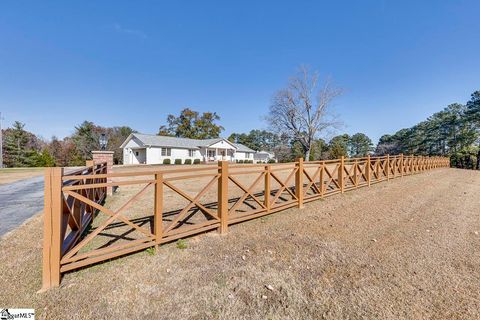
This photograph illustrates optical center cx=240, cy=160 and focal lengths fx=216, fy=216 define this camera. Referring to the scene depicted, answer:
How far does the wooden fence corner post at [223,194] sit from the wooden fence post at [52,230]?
2.43 metres

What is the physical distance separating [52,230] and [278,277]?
9.24 feet

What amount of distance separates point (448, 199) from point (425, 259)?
5867 millimetres

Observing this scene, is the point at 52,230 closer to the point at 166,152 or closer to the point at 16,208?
the point at 16,208

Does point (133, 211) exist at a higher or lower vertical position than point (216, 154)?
lower

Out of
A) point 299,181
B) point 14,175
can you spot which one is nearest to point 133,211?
point 299,181

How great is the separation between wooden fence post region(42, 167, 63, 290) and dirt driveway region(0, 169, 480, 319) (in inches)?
6.9

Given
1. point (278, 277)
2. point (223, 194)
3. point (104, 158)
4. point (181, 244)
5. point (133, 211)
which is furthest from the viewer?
point (104, 158)

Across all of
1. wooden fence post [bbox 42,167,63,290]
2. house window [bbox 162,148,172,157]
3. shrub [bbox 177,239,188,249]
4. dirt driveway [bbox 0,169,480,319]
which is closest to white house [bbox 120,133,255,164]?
house window [bbox 162,148,172,157]

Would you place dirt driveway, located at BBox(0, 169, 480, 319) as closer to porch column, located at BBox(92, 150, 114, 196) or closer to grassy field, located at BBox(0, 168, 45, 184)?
porch column, located at BBox(92, 150, 114, 196)

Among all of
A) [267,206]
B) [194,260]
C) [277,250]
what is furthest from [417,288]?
[267,206]

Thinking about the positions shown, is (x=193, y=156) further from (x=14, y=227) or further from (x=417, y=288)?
(x=417, y=288)

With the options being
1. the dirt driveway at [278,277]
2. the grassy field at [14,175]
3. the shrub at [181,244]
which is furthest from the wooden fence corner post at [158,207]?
the grassy field at [14,175]

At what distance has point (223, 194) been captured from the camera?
4281 mm

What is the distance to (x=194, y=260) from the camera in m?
3.25
